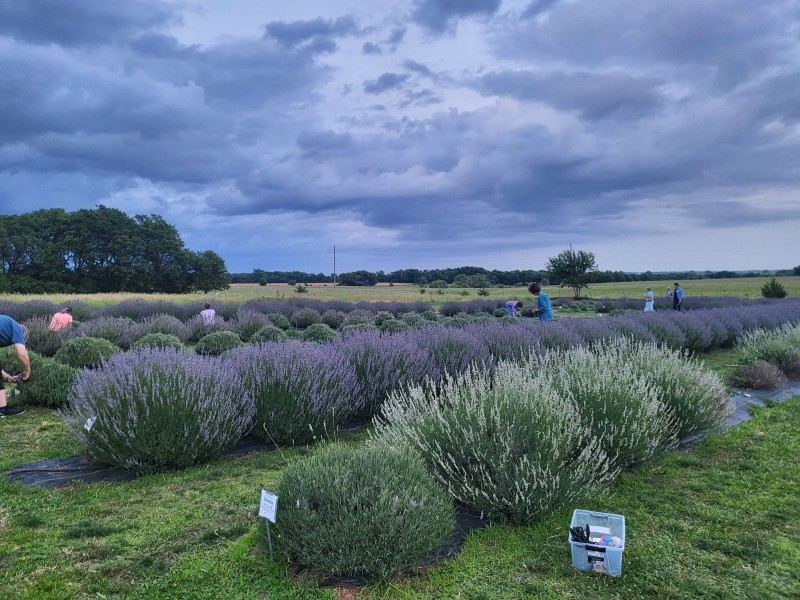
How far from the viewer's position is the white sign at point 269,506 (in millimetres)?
2908

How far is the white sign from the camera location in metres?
2.91

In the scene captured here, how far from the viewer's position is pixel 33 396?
7730mm

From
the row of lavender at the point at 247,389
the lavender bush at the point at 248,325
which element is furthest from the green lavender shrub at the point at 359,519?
the lavender bush at the point at 248,325

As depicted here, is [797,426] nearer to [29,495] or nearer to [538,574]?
[538,574]

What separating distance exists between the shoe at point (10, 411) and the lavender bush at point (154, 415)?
2.77 meters

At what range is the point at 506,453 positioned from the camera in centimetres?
367

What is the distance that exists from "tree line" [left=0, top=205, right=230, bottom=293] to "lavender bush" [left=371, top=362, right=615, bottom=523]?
59563 mm

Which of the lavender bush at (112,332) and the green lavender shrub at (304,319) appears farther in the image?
the green lavender shrub at (304,319)

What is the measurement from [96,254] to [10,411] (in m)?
58.2

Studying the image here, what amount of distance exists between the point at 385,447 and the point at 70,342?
8.07 meters

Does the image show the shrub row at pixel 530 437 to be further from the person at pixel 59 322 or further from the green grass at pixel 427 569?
the person at pixel 59 322

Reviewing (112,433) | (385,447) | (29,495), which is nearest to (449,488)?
(385,447)

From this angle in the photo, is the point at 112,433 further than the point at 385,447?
Yes

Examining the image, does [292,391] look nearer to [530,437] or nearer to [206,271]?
[530,437]
